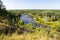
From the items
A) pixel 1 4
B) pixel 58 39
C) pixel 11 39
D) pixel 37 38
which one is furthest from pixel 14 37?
pixel 1 4

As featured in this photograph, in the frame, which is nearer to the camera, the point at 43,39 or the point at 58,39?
the point at 43,39

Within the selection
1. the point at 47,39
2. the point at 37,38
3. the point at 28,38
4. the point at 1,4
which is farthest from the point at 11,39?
the point at 1,4

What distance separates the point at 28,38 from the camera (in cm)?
291

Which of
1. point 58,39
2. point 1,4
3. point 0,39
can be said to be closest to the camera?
point 0,39

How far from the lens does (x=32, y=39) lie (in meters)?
2.90

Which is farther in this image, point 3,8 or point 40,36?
point 3,8

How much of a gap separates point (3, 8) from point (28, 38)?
24.6 m

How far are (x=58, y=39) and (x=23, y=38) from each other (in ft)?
3.31

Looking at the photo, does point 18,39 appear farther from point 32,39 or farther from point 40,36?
point 40,36

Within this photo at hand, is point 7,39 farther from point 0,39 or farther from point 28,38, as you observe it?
point 28,38

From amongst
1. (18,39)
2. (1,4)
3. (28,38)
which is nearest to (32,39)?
(28,38)

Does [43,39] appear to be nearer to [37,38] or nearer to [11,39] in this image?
[37,38]

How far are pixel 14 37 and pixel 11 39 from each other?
82 millimetres

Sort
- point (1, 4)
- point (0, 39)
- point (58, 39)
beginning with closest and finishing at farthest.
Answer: point (0, 39), point (58, 39), point (1, 4)
